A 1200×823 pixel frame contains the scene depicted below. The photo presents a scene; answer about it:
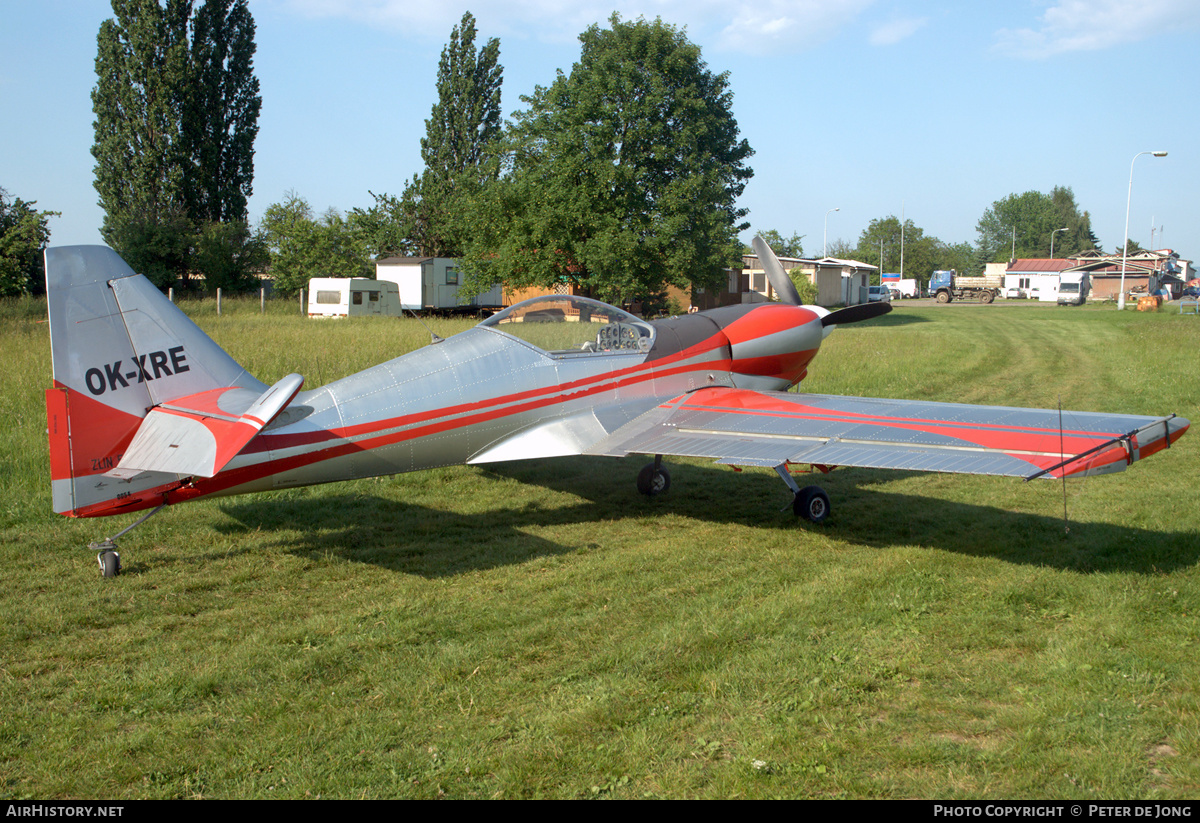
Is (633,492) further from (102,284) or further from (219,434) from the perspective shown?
(102,284)

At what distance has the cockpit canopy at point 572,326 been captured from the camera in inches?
301

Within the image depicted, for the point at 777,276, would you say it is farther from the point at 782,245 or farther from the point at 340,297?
the point at 782,245

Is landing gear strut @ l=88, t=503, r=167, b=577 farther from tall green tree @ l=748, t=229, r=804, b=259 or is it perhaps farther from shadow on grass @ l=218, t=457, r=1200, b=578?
tall green tree @ l=748, t=229, r=804, b=259

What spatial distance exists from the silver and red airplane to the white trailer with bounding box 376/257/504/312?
30.4m

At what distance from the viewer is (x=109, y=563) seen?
5668mm

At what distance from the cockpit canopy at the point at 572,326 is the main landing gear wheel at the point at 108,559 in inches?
139

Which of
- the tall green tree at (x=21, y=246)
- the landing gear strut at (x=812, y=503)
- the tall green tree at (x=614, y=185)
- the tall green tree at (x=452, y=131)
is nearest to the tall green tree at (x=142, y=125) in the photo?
the tall green tree at (x=21, y=246)

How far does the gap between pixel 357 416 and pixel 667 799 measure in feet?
13.6

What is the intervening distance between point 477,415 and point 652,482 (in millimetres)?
2363

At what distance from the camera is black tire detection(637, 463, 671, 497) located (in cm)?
848

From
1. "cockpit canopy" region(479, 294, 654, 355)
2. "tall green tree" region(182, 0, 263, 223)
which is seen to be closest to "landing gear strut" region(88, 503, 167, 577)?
"cockpit canopy" region(479, 294, 654, 355)

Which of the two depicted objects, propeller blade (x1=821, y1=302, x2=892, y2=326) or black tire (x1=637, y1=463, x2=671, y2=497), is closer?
black tire (x1=637, y1=463, x2=671, y2=497)

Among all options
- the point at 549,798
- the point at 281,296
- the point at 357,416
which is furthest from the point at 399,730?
the point at 281,296

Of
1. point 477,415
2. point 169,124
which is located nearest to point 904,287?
point 169,124
